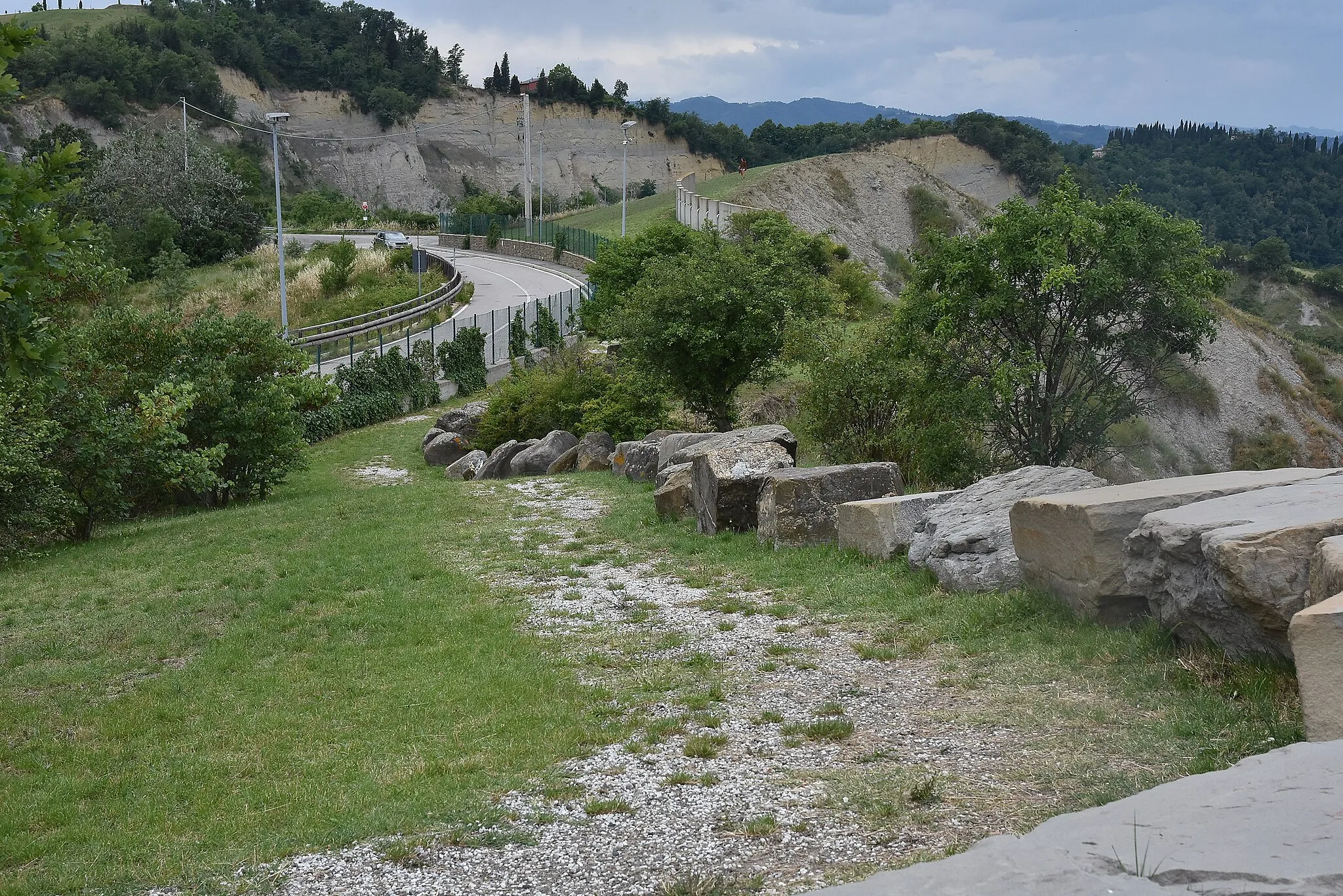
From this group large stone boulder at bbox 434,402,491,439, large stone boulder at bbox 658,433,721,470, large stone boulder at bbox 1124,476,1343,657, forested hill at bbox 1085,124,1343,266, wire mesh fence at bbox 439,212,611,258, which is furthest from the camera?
forested hill at bbox 1085,124,1343,266

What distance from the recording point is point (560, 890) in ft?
18.3

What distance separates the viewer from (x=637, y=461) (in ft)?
70.4

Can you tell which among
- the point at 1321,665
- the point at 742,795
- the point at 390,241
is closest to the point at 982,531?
the point at 742,795

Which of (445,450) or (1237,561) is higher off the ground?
(1237,561)

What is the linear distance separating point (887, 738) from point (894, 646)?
2065mm

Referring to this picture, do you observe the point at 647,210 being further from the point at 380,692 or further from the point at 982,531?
the point at 380,692

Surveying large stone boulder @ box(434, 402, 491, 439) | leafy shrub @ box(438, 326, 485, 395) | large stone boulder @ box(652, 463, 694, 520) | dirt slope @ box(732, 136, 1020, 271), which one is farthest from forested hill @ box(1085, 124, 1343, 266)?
large stone boulder @ box(652, 463, 694, 520)

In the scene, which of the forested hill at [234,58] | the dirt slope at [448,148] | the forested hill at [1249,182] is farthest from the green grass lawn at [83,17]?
the forested hill at [1249,182]

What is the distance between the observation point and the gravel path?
570 cm

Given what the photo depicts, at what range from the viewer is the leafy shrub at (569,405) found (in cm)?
2602

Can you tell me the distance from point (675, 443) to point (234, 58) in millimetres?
114218

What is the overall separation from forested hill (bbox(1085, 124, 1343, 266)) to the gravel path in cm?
10186

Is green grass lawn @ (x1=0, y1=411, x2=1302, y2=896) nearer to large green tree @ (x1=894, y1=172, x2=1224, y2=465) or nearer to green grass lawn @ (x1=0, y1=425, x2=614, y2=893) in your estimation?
green grass lawn @ (x1=0, y1=425, x2=614, y2=893)

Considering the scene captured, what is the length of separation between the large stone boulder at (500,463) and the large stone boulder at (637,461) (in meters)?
3.86
